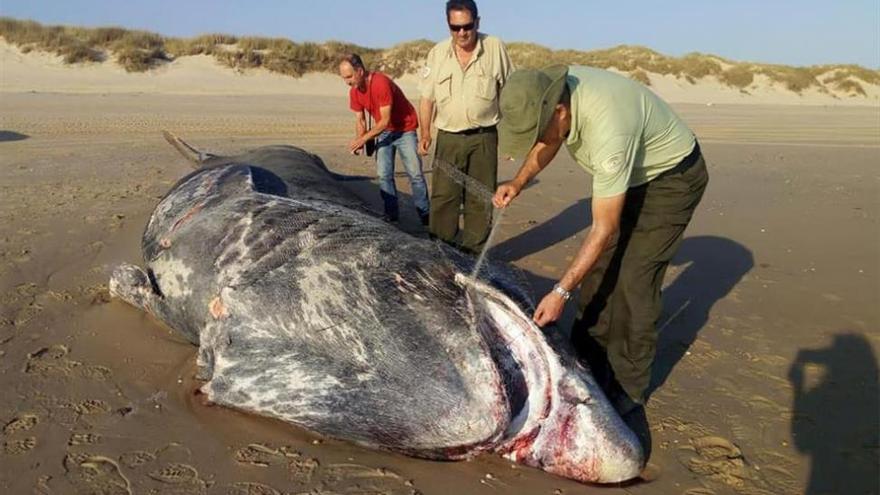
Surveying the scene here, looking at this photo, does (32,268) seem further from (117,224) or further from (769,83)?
(769,83)

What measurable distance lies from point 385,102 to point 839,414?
489 centimetres

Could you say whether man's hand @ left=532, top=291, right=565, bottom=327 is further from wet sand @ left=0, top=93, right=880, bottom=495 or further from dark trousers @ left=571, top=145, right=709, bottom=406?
dark trousers @ left=571, top=145, right=709, bottom=406

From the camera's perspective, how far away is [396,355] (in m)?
3.38

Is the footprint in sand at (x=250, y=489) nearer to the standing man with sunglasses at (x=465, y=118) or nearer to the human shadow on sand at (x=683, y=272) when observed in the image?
the human shadow on sand at (x=683, y=272)

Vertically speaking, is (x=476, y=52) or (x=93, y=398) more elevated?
(x=476, y=52)

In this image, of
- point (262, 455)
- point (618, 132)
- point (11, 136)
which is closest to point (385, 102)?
point (618, 132)

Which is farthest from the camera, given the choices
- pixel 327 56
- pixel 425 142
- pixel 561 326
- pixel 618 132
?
pixel 327 56

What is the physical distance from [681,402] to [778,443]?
1.93 feet

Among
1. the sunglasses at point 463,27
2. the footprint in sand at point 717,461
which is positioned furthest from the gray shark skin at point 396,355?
the sunglasses at point 463,27

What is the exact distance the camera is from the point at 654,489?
3.47m

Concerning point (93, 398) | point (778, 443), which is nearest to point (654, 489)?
point (778, 443)

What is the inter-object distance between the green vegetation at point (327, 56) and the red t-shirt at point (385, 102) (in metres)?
16.0

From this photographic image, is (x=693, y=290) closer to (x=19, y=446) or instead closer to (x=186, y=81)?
(x=19, y=446)

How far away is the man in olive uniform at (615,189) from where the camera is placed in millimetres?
3402
